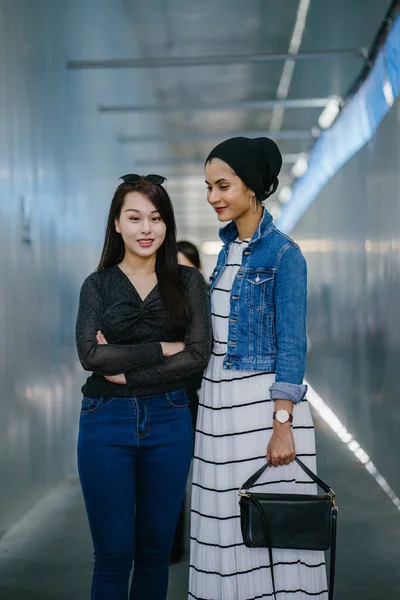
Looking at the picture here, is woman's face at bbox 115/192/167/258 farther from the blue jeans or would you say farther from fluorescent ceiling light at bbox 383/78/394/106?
fluorescent ceiling light at bbox 383/78/394/106

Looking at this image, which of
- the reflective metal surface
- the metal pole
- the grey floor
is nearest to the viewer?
the grey floor

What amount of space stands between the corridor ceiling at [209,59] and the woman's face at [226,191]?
11.1 feet

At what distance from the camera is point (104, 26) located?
20.4 ft

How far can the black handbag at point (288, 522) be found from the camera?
2.11 m

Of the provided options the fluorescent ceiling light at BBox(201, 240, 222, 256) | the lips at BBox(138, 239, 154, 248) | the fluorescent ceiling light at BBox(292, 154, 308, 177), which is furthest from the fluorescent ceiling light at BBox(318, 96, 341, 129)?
the fluorescent ceiling light at BBox(201, 240, 222, 256)

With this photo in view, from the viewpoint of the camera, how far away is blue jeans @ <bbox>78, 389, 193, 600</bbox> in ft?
Result: 7.06

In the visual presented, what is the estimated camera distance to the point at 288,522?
2.11m

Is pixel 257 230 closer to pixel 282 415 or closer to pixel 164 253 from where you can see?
pixel 164 253

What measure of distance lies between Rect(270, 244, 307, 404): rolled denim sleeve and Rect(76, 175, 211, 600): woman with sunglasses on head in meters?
0.21

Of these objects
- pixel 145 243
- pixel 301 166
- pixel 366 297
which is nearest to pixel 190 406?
pixel 145 243

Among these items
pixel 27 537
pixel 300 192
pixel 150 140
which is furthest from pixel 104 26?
pixel 300 192

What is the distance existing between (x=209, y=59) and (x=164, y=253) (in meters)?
4.22

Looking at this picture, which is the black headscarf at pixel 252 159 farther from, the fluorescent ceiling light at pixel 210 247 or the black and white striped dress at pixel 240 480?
the fluorescent ceiling light at pixel 210 247

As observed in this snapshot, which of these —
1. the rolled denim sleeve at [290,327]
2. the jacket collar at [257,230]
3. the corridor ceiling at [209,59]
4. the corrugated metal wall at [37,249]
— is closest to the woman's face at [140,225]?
the jacket collar at [257,230]
